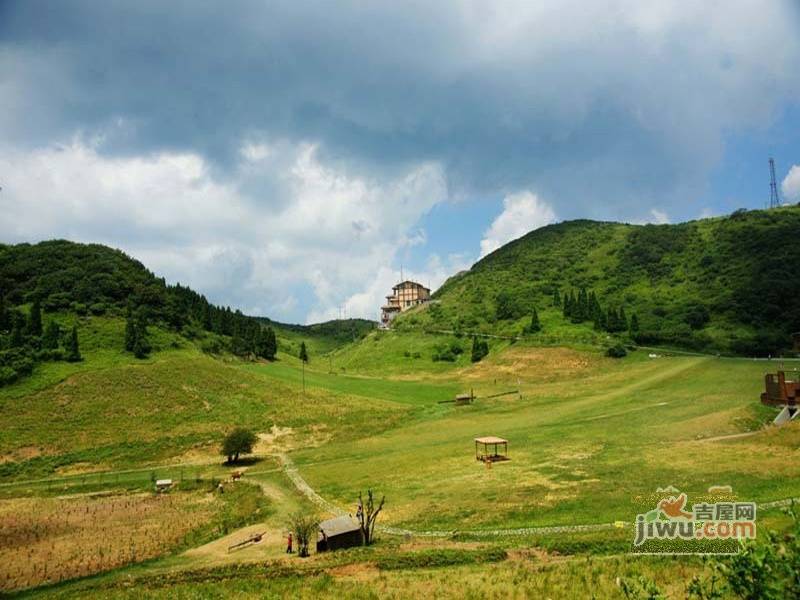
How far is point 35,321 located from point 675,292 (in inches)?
5893

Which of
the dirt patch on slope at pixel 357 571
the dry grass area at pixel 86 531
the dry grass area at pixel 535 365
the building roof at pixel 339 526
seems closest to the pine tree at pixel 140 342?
the dry grass area at pixel 86 531

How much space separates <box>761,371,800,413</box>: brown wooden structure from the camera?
45.9 meters

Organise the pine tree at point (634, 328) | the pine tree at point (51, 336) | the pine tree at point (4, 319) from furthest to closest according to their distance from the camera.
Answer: the pine tree at point (634, 328)
the pine tree at point (4, 319)
the pine tree at point (51, 336)

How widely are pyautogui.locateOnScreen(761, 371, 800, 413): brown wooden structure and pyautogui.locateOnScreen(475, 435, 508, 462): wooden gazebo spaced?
25152 millimetres

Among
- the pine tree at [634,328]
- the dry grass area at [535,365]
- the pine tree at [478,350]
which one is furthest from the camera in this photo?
the pine tree at [478,350]

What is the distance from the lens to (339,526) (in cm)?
3105

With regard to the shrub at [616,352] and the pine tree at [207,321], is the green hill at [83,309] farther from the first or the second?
the shrub at [616,352]

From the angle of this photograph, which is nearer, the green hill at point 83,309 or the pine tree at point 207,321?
the green hill at point 83,309

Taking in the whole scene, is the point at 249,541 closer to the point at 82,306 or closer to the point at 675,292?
the point at 82,306

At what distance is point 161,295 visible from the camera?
120500 millimetres

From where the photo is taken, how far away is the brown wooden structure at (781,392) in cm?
4591

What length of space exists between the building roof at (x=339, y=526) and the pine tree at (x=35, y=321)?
83301mm

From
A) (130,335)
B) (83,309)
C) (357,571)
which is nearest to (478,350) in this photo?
(130,335)

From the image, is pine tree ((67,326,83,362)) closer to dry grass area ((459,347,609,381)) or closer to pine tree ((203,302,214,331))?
pine tree ((203,302,214,331))
